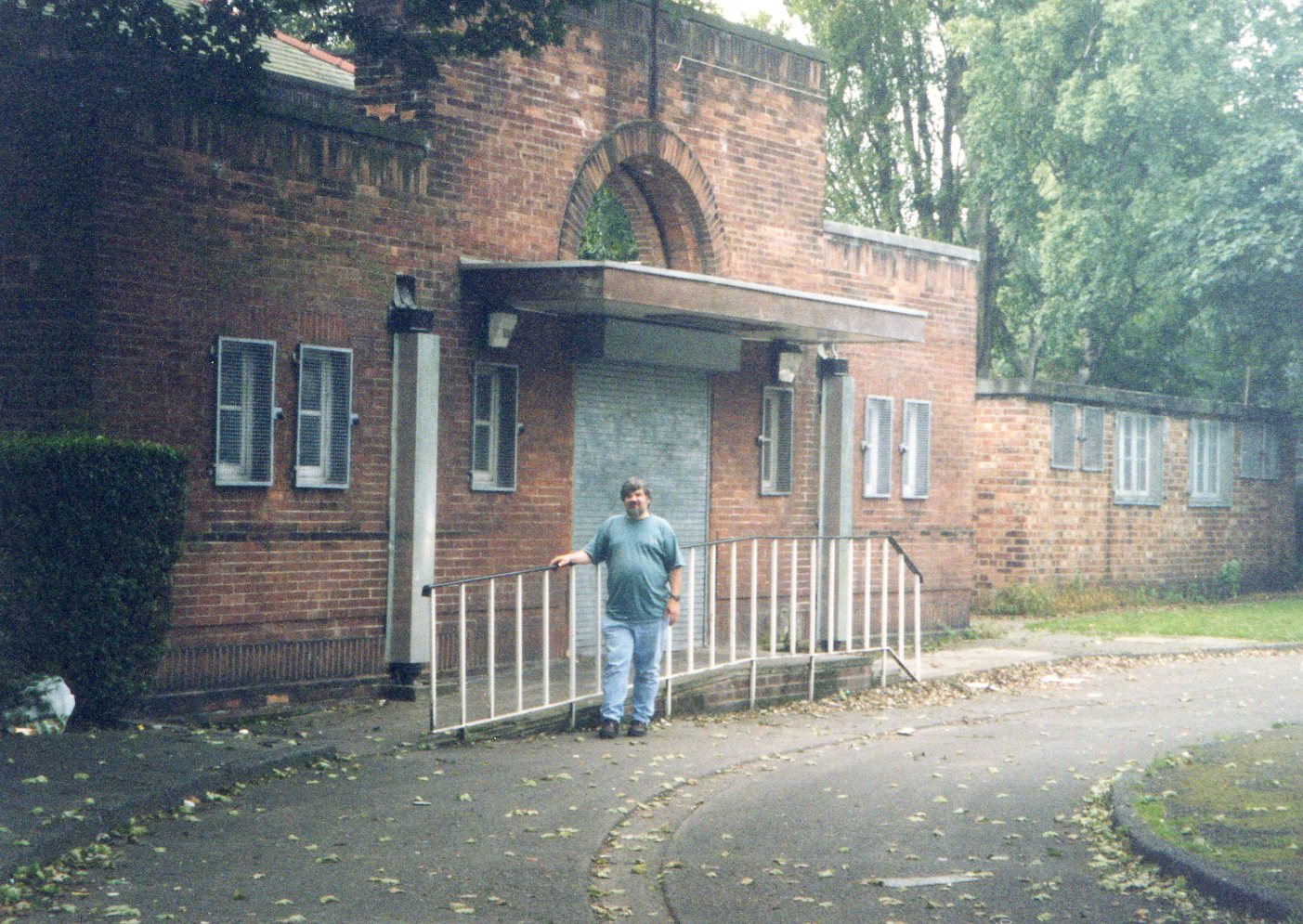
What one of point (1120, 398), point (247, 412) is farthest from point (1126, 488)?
point (247, 412)

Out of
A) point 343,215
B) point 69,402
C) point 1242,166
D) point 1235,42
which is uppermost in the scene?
point 1235,42

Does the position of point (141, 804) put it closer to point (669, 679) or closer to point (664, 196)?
point (669, 679)

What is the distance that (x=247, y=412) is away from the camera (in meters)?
13.0

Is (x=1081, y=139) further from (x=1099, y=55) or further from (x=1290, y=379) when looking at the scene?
(x=1290, y=379)

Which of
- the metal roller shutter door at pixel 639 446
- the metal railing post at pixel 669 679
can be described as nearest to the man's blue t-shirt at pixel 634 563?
the metal railing post at pixel 669 679

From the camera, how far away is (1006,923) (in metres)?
7.17

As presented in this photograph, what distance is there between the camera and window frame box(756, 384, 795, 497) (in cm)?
1844

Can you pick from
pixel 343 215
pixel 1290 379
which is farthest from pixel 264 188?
pixel 1290 379

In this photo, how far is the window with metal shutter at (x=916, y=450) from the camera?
20391 millimetres

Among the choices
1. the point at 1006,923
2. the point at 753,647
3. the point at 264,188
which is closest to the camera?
the point at 1006,923

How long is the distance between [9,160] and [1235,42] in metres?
24.9

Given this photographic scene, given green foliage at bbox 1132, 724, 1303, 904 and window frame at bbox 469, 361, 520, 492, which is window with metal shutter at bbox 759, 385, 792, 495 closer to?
window frame at bbox 469, 361, 520, 492

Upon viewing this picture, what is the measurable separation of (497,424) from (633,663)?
3226 millimetres

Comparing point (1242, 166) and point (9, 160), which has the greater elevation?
point (1242, 166)
